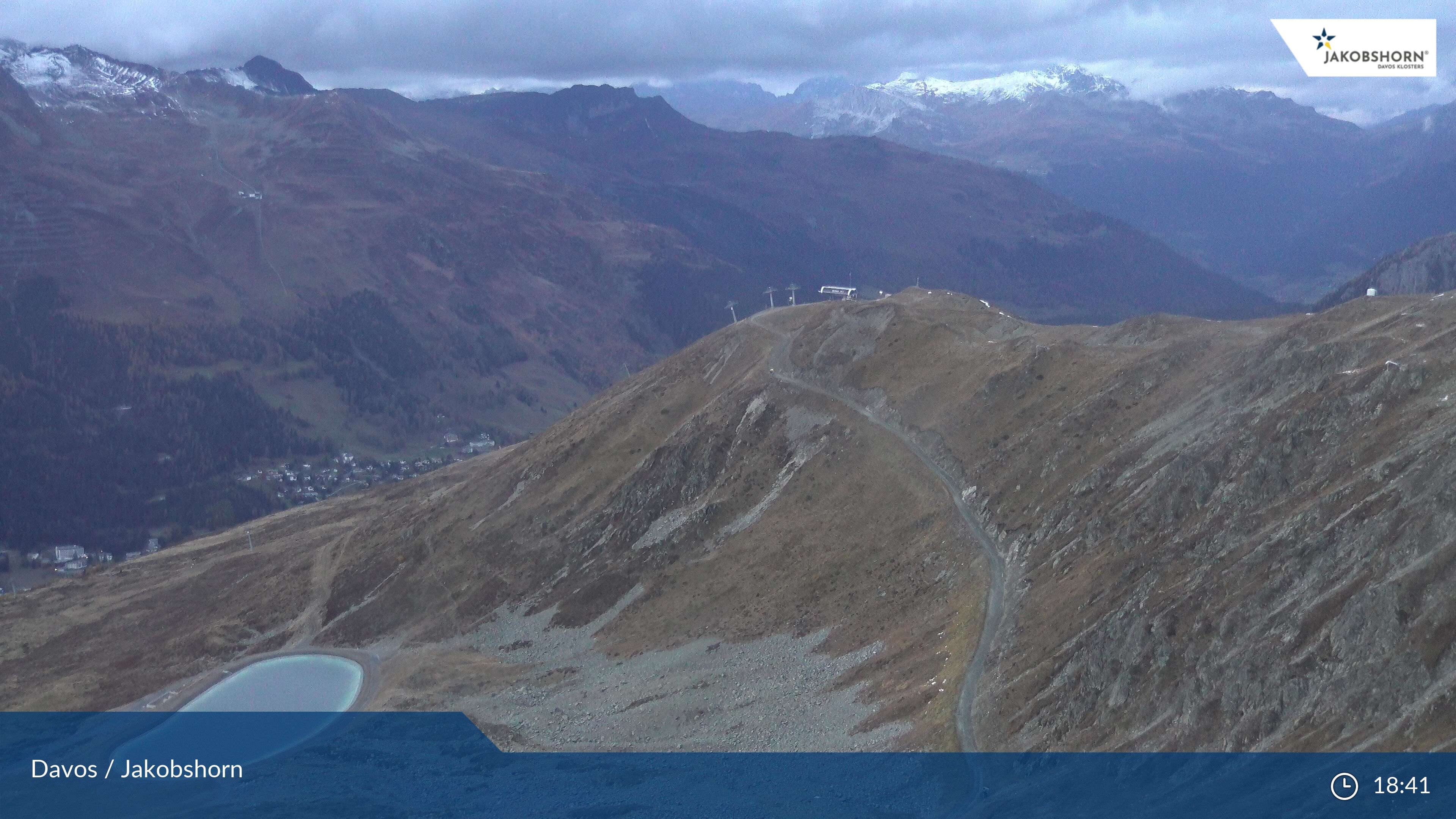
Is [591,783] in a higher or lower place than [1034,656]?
lower

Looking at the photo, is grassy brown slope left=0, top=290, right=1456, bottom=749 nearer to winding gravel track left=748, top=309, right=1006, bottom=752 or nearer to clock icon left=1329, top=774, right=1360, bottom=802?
winding gravel track left=748, top=309, right=1006, bottom=752

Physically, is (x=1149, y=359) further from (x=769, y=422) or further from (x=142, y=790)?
(x=142, y=790)

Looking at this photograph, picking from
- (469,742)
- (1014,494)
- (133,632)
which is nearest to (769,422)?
(1014,494)

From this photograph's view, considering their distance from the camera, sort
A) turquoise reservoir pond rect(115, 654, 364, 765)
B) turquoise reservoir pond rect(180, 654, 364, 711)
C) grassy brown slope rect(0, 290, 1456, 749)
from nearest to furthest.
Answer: grassy brown slope rect(0, 290, 1456, 749) → turquoise reservoir pond rect(115, 654, 364, 765) → turquoise reservoir pond rect(180, 654, 364, 711)

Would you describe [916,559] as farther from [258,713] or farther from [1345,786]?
[258,713]
